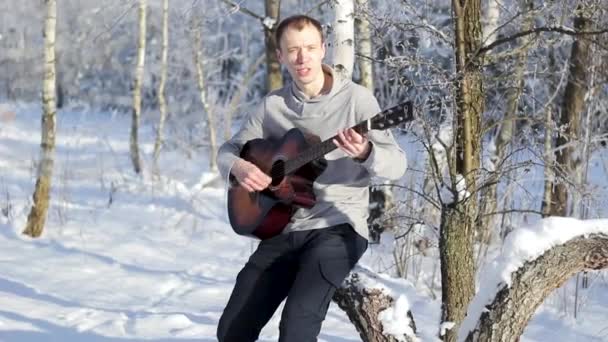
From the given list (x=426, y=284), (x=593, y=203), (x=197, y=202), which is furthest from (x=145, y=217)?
(x=593, y=203)

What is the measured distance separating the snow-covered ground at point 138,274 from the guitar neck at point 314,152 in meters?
0.66

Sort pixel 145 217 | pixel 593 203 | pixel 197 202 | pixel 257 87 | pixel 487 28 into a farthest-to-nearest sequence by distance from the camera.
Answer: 1. pixel 257 87
2. pixel 197 202
3. pixel 145 217
4. pixel 487 28
5. pixel 593 203

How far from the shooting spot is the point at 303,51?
322cm

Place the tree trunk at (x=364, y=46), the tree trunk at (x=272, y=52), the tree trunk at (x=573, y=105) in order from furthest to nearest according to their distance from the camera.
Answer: the tree trunk at (x=272, y=52), the tree trunk at (x=573, y=105), the tree trunk at (x=364, y=46)

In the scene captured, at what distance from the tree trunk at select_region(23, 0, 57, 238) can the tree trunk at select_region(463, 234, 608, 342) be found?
18.9 ft

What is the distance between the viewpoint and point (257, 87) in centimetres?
2267

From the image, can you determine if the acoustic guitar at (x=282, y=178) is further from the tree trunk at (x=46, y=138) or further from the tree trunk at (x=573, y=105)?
the tree trunk at (x=46, y=138)

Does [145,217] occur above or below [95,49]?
below

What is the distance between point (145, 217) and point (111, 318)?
4175mm

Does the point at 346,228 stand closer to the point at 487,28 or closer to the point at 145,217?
the point at 487,28

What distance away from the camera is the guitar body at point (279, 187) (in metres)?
3.30

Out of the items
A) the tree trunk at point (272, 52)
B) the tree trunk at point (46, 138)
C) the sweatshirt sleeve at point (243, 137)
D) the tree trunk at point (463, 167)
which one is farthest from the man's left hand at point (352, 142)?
the tree trunk at point (46, 138)

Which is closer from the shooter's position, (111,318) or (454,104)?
(454,104)

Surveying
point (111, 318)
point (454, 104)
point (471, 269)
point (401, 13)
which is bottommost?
point (111, 318)
